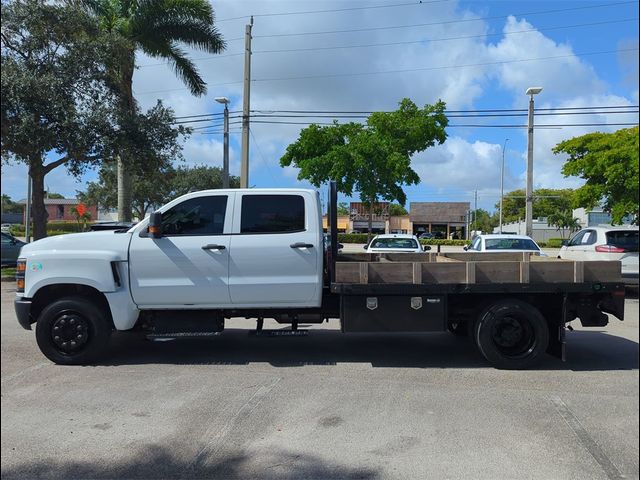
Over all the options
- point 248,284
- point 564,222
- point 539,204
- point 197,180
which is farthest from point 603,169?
point 539,204

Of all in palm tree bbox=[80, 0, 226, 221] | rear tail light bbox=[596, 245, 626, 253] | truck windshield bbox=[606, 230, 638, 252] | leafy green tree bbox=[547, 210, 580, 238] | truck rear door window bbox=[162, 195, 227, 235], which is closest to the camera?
truck rear door window bbox=[162, 195, 227, 235]

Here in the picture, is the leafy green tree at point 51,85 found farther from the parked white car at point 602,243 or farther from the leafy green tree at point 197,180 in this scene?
the leafy green tree at point 197,180

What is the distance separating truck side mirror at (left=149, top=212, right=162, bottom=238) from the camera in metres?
6.27

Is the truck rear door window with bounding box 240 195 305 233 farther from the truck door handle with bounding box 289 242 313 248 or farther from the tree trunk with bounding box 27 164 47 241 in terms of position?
the tree trunk with bounding box 27 164 47 241

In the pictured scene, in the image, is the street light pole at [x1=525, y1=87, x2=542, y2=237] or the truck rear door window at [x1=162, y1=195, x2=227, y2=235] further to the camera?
the street light pole at [x1=525, y1=87, x2=542, y2=237]

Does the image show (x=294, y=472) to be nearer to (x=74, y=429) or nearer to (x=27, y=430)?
(x=74, y=429)

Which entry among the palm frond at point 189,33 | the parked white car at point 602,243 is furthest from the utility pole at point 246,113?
the parked white car at point 602,243

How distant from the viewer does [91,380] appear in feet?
19.3

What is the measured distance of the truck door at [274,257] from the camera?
6.41 metres

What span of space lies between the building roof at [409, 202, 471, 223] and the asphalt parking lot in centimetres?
6626

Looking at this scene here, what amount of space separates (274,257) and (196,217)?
1.11 m

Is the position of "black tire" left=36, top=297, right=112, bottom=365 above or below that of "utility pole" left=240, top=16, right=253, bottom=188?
below

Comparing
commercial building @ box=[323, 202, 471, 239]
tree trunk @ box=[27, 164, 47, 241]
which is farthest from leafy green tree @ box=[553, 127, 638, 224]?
commercial building @ box=[323, 202, 471, 239]

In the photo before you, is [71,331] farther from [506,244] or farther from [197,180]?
[197,180]
